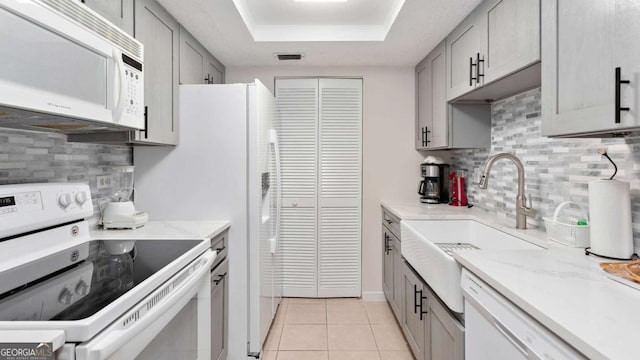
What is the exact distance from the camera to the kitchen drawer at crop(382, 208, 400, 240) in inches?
105

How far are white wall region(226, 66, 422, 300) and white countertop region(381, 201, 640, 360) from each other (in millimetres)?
1804

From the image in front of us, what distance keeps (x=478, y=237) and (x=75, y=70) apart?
7.61 ft

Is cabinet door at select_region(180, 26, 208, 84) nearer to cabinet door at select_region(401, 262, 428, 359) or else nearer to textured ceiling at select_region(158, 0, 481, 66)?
textured ceiling at select_region(158, 0, 481, 66)

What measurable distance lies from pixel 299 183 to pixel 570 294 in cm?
250

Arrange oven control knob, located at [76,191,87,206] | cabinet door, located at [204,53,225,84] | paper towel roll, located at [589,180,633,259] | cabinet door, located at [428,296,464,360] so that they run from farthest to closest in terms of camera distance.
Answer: cabinet door, located at [204,53,225,84], oven control knob, located at [76,191,87,206], cabinet door, located at [428,296,464,360], paper towel roll, located at [589,180,633,259]

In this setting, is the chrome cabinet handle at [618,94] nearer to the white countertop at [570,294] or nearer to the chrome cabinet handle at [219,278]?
the white countertop at [570,294]

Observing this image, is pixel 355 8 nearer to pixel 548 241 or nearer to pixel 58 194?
pixel 548 241

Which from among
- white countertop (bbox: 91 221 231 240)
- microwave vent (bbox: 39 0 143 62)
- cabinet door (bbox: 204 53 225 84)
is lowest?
white countertop (bbox: 91 221 231 240)

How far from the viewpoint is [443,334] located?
5.24 feet

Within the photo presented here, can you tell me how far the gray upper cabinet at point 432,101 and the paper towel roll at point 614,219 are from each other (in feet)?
4.61

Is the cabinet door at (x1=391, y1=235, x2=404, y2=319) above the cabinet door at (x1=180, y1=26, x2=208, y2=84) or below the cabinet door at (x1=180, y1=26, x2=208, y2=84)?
below

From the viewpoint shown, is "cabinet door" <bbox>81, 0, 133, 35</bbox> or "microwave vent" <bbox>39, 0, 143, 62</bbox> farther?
"cabinet door" <bbox>81, 0, 133, 35</bbox>

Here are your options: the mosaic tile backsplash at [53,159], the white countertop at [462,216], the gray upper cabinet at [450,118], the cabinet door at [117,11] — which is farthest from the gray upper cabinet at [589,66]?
the mosaic tile backsplash at [53,159]

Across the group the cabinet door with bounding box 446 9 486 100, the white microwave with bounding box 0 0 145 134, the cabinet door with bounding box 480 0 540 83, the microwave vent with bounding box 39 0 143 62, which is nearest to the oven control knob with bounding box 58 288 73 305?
the white microwave with bounding box 0 0 145 134
